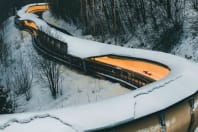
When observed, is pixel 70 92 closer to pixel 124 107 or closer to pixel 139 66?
pixel 139 66

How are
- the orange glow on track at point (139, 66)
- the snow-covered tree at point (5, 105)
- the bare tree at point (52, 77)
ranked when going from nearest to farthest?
the orange glow on track at point (139, 66) → the snow-covered tree at point (5, 105) → the bare tree at point (52, 77)

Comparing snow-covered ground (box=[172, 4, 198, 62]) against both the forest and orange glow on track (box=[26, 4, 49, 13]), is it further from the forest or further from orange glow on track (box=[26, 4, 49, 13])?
orange glow on track (box=[26, 4, 49, 13])

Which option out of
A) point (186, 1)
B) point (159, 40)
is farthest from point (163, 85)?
point (186, 1)

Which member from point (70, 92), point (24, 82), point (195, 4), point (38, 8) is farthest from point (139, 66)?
point (38, 8)

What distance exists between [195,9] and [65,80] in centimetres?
1117

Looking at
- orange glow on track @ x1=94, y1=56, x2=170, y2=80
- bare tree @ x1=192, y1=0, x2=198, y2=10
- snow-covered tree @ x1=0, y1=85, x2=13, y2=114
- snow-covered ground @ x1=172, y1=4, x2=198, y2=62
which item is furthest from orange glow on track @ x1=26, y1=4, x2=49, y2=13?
orange glow on track @ x1=94, y1=56, x2=170, y2=80

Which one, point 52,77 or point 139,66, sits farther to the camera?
point 52,77

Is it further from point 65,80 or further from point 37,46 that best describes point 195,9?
point 37,46

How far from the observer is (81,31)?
41688 millimetres

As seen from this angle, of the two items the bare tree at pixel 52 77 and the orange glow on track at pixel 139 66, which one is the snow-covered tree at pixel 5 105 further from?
the orange glow on track at pixel 139 66

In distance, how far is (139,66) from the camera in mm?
17828

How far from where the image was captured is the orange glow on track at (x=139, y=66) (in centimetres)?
1433

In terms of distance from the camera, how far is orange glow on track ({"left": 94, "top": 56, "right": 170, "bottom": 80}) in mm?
14330

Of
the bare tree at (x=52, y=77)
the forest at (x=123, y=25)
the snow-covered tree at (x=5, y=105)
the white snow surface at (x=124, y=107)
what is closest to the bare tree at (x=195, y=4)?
the forest at (x=123, y=25)
